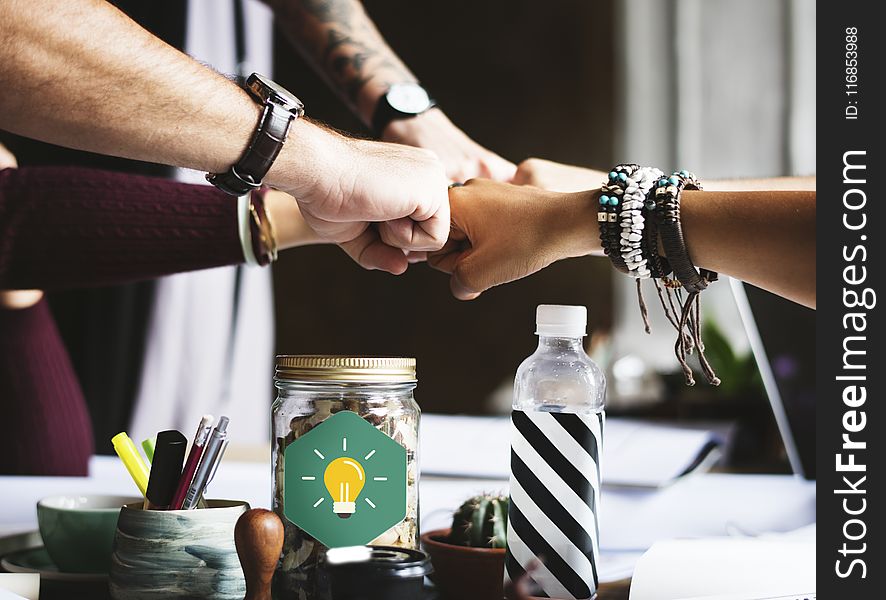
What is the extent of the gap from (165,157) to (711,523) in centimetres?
59

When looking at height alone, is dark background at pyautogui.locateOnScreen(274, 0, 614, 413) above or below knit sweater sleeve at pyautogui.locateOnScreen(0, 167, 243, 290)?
above

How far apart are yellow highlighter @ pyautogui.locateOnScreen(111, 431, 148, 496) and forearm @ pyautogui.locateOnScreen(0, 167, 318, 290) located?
1.57 feet

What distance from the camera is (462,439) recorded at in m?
1.12

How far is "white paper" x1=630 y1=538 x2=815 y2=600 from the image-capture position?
1.77 ft

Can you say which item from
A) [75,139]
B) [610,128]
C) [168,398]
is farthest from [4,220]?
[610,128]

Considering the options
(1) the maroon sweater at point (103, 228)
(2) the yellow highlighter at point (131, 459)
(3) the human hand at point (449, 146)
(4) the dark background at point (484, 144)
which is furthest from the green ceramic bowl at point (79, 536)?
(4) the dark background at point (484, 144)

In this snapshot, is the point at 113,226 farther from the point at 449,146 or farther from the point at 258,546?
the point at 258,546

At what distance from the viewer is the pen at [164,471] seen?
0.55m

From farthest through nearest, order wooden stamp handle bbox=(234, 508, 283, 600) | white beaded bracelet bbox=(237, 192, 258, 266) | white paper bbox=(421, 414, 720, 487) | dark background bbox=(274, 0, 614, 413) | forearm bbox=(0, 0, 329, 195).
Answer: dark background bbox=(274, 0, 614, 413), white beaded bracelet bbox=(237, 192, 258, 266), white paper bbox=(421, 414, 720, 487), forearm bbox=(0, 0, 329, 195), wooden stamp handle bbox=(234, 508, 283, 600)

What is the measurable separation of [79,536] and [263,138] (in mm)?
329

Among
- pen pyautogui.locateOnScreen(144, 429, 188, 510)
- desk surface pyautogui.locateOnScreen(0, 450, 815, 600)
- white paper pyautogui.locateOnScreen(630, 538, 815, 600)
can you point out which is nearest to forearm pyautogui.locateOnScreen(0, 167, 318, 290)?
desk surface pyautogui.locateOnScreen(0, 450, 815, 600)

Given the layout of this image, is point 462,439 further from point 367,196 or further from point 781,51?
point 781,51

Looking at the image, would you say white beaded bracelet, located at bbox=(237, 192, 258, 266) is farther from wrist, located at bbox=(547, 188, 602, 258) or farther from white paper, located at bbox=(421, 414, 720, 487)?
wrist, located at bbox=(547, 188, 602, 258)

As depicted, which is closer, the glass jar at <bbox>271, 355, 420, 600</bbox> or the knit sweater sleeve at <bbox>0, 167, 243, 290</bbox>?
the glass jar at <bbox>271, 355, 420, 600</bbox>
